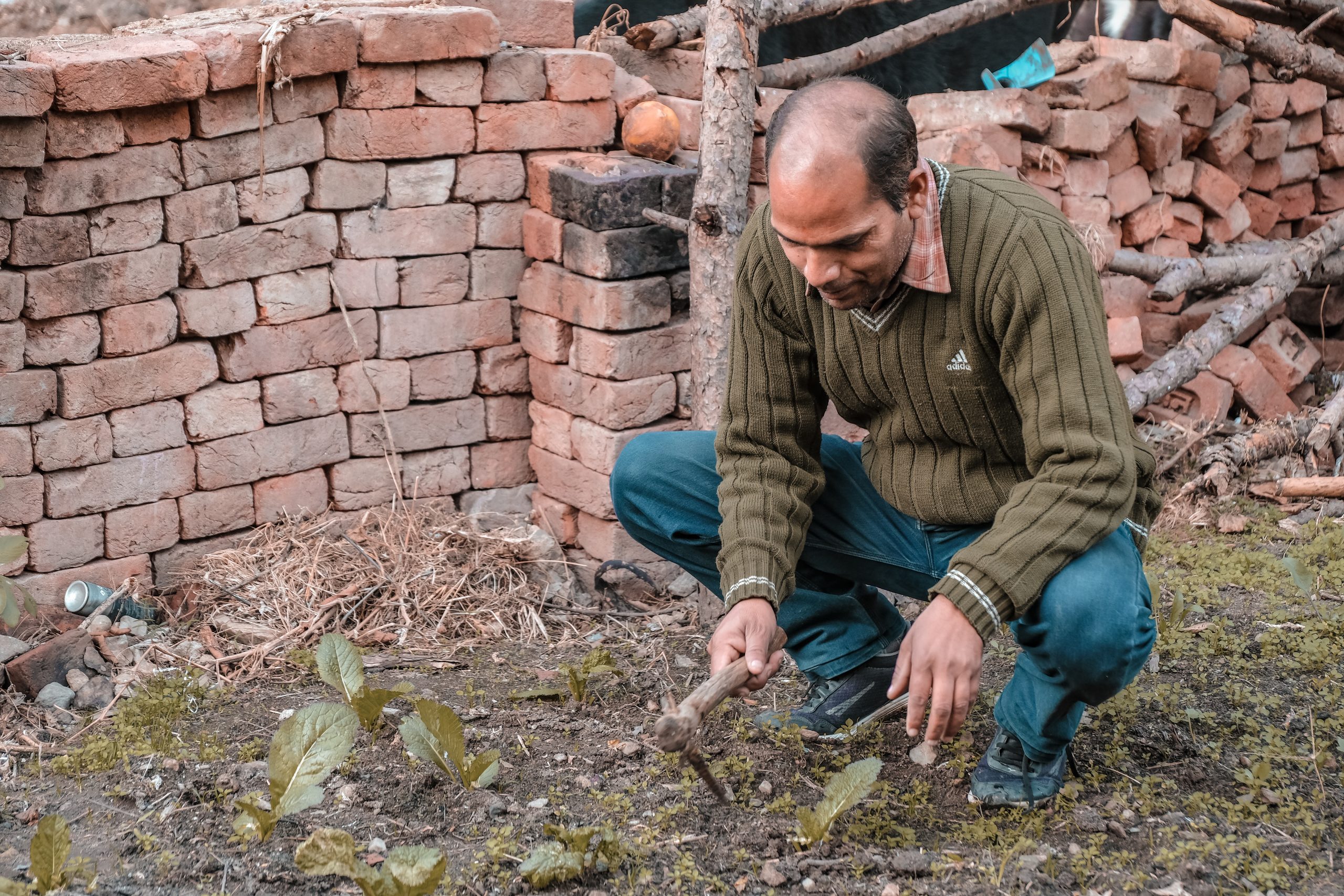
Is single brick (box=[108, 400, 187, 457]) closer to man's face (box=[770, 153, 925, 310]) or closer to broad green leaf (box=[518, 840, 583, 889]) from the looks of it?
broad green leaf (box=[518, 840, 583, 889])

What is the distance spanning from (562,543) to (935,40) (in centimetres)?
347

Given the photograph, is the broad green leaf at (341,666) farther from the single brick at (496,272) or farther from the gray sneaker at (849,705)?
the single brick at (496,272)

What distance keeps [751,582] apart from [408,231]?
8.20 feet

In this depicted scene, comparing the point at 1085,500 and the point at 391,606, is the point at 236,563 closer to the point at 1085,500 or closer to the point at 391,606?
the point at 391,606

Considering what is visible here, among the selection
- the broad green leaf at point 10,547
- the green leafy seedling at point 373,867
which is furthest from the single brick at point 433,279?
the green leafy seedling at point 373,867

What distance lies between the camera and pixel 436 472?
501cm

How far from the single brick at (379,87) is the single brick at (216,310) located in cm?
75

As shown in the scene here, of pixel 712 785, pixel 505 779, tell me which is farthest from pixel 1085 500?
pixel 505 779

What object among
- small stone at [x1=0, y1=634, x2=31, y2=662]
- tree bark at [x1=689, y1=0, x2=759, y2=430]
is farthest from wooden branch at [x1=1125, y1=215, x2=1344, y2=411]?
small stone at [x1=0, y1=634, x2=31, y2=662]

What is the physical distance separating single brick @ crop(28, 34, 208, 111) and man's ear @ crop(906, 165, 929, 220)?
2.55 metres

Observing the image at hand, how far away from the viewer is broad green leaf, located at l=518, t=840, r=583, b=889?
256 centimetres

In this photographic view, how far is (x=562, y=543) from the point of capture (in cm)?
511

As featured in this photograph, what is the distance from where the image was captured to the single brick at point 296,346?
4512 mm

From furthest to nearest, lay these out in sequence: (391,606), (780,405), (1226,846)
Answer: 1. (391,606)
2. (780,405)
3. (1226,846)
